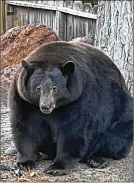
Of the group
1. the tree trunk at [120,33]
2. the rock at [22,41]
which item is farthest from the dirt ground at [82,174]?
the rock at [22,41]

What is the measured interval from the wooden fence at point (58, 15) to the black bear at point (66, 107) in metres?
5.27

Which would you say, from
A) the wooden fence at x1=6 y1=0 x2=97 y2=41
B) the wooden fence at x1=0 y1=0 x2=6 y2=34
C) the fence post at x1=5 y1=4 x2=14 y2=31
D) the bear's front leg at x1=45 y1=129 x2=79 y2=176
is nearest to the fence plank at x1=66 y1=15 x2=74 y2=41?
the wooden fence at x1=6 y1=0 x2=97 y2=41

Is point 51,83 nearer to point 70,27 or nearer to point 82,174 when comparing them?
point 82,174

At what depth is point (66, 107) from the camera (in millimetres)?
5723

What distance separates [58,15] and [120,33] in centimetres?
570

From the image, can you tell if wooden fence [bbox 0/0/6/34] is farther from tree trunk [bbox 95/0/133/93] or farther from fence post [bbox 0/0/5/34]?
tree trunk [bbox 95/0/133/93]

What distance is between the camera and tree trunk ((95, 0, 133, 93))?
7.50 m

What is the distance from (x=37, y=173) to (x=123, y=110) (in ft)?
4.14

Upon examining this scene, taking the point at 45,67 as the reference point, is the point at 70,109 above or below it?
below

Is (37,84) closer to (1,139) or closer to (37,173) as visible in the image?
(37,173)

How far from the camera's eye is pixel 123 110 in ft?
20.9

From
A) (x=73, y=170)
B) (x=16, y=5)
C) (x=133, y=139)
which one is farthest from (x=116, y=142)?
(x=16, y=5)

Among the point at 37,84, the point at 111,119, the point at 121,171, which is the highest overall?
the point at 37,84

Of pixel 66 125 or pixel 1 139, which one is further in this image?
pixel 1 139
